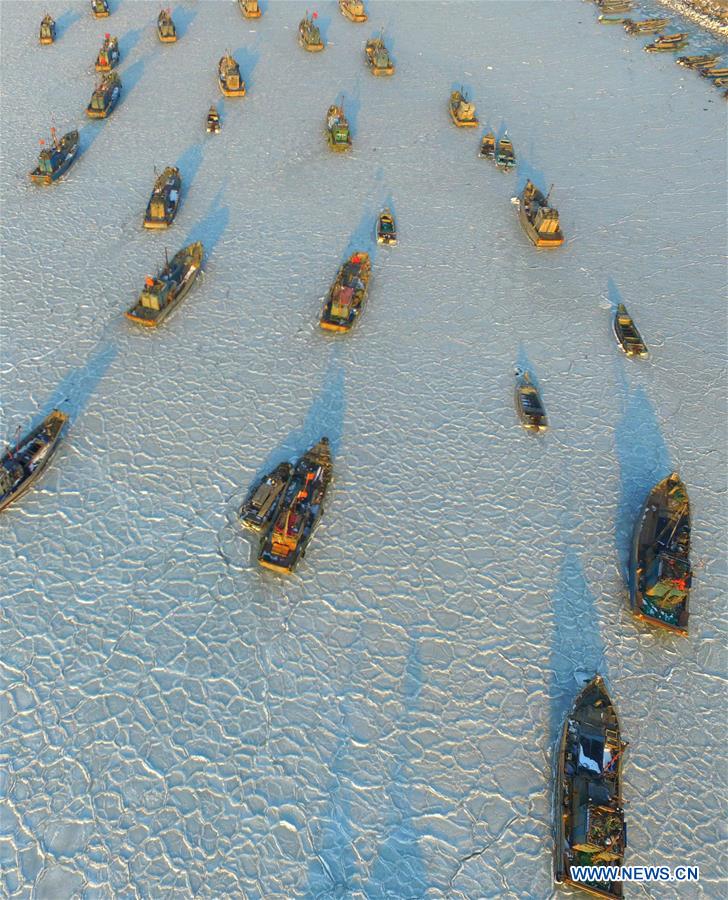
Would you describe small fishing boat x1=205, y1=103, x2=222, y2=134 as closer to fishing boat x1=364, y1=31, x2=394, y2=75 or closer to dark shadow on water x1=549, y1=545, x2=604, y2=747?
fishing boat x1=364, y1=31, x2=394, y2=75

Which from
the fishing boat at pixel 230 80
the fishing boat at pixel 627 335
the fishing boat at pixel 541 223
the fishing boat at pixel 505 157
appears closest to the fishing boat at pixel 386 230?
the fishing boat at pixel 541 223

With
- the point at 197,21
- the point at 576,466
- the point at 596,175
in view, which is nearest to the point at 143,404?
the point at 576,466

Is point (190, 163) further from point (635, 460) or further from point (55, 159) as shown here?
point (635, 460)

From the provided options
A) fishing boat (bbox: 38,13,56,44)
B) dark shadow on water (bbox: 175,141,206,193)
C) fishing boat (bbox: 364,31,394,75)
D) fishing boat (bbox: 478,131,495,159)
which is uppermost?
fishing boat (bbox: 364,31,394,75)

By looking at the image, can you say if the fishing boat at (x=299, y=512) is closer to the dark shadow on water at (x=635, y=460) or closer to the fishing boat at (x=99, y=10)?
the dark shadow on water at (x=635, y=460)

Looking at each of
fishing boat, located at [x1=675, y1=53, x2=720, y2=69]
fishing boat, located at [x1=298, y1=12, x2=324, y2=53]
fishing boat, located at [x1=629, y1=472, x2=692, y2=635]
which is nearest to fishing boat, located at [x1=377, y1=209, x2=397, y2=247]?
fishing boat, located at [x1=629, y1=472, x2=692, y2=635]

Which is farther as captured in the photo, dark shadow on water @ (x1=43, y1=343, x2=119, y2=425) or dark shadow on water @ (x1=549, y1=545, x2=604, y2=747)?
dark shadow on water @ (x1=43, y1=343, x2=119, y2=425)
